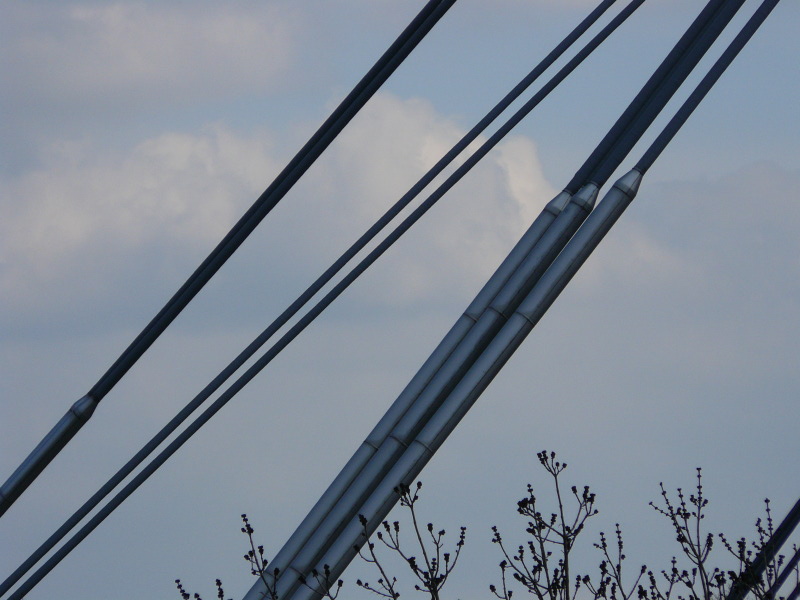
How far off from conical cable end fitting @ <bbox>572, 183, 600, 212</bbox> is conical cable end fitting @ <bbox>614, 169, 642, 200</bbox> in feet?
1.12

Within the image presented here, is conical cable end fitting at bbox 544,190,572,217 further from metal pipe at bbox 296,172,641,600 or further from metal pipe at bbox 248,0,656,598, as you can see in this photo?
metal pipe at bbox 248,0,656,598

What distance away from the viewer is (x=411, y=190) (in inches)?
606

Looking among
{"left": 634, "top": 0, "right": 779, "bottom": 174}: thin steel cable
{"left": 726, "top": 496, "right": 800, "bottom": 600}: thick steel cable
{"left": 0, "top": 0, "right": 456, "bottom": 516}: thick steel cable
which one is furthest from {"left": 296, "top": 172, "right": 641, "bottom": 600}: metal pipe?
{"left": 726, "top": 496, "right": 800, "bottom": 600}: thick steel cable

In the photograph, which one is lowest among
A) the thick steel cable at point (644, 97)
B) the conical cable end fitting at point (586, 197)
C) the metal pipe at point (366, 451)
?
the metal pipe at point (366, 451)

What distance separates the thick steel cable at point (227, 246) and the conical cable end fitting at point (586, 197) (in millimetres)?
2461

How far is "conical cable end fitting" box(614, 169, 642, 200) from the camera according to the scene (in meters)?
13.9

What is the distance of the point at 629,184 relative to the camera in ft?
45.6

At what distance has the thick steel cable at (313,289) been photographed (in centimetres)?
1503

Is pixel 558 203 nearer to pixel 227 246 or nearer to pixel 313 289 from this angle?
pixel 313 289

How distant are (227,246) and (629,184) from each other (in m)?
4.92

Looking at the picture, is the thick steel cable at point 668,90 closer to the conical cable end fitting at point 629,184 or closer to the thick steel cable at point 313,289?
the conical cable end fitting at point 629,184

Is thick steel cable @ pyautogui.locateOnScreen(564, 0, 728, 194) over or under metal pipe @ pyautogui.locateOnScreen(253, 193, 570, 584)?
over

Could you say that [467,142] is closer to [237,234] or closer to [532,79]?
[532,79]

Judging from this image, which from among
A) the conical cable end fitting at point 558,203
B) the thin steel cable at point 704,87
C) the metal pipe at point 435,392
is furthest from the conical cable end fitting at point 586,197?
the thin steel cable at point 704,87
